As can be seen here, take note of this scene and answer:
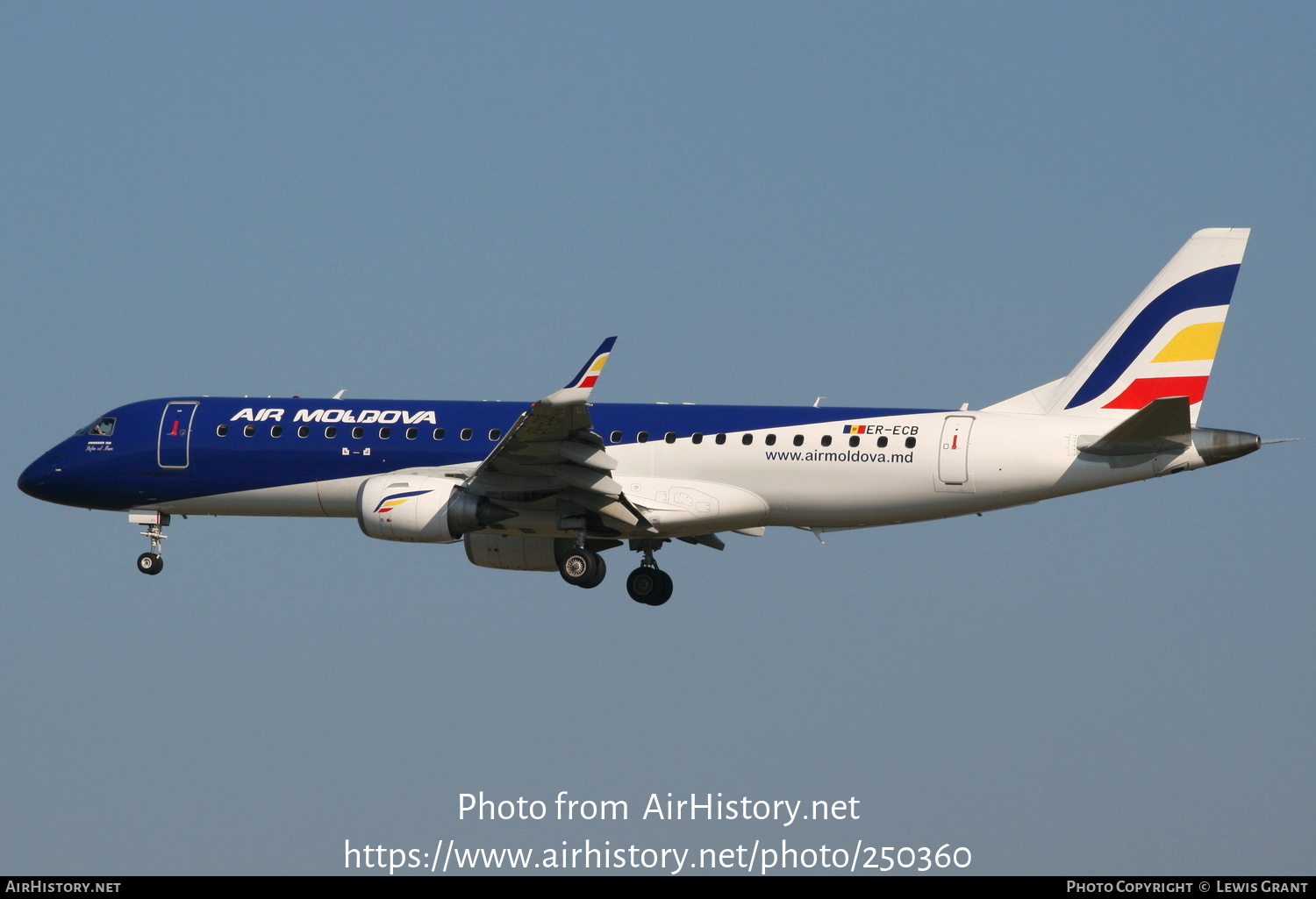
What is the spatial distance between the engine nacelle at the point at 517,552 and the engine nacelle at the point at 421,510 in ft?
13.0

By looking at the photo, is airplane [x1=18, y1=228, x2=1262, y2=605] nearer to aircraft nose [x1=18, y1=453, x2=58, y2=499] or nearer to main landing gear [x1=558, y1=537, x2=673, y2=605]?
main landing gear [x1=558, y1=537, x2=673, y2=605]

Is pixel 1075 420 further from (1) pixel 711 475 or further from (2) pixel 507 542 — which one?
(2) pixel 507 542

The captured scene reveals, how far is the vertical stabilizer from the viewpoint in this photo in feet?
131

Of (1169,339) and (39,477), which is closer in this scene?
(1169,339)

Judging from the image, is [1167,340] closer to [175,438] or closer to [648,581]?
[648,581]

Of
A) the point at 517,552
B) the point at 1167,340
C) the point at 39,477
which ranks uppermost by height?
the point at 1167,340

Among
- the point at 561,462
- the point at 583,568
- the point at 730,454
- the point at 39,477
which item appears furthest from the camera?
the point at 39,477

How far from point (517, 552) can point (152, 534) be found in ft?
33.2

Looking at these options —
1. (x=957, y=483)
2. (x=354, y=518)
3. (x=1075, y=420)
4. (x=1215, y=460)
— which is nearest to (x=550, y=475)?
(x=354, y=518)

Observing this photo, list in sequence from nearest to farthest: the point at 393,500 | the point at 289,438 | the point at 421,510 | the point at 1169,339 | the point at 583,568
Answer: the point at 421,510 < the point at 393,500 < the point at 1169,339 < the point at 583,568 < the point at 289,438

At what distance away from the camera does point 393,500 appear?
3997 centimetres

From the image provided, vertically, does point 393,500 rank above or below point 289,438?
below

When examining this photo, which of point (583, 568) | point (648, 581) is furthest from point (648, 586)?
point (583, 568)

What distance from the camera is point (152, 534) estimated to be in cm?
4559
